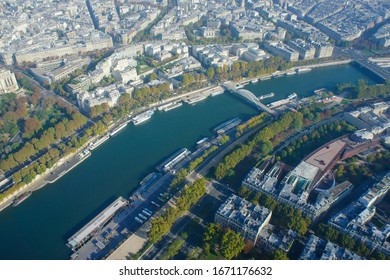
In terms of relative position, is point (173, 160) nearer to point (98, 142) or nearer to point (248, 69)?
point (98, 142)

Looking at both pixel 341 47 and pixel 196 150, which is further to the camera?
pixel 341 47

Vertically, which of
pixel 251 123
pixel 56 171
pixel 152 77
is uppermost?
pixel 152 77

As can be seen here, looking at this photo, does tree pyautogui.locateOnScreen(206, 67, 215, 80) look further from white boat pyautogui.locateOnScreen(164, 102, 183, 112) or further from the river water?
white boat pyautogui.locateOnScreen(164, 102, 183, 112)

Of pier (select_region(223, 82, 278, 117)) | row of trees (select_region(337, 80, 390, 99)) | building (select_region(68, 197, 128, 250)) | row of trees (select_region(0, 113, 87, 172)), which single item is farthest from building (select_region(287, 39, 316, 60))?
building (select_region(68, 197, 128, 250))

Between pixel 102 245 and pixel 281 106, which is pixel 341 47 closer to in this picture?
pixel 281 106

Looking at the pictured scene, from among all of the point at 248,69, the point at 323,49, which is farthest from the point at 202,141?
the point at 323,49

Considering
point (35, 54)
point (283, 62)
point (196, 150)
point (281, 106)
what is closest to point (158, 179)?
point (196, 150)

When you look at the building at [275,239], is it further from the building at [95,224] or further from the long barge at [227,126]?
the long barge at [227,126]
